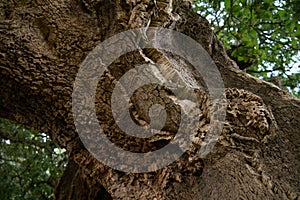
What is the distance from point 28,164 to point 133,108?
12.4 ft

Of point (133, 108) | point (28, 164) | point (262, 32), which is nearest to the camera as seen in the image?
point (133, 108)

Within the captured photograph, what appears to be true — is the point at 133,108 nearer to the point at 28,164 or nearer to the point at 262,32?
the point at 262,32

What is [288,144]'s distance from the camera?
5.66 feet

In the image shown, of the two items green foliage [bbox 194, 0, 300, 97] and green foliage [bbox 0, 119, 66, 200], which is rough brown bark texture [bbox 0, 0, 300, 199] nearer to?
green foliage [bbox 194, 0, 300, 97]

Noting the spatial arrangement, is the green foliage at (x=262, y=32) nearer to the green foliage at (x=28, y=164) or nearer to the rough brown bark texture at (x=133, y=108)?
the rough brown bark texture at (x=133, y=108)

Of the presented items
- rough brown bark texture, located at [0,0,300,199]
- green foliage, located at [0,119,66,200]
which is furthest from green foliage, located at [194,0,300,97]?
green foliage, located at [0,119,66,200]

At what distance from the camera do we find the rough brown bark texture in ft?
5.13

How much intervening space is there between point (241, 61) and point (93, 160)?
6.08ft

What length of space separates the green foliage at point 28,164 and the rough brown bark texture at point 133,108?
3067 mm

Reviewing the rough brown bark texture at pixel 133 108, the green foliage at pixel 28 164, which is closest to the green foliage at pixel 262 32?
the rough brown bark texture at pixel 133 108

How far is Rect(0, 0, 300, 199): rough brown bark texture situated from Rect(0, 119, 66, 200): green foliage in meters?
3.07

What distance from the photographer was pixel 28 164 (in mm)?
5074

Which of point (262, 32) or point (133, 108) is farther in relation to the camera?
point (262, 32)

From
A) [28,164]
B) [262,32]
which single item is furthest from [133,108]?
[28,164]
